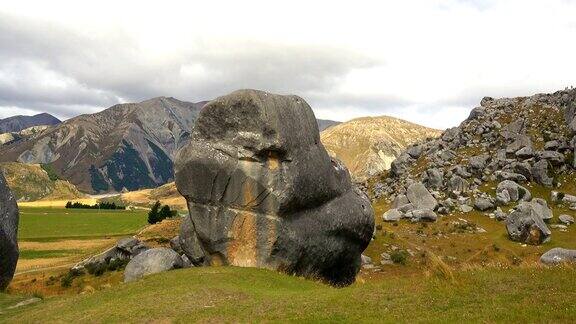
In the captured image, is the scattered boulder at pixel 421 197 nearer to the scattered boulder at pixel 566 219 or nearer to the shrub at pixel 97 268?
the scattered boulder at pixel 566 219

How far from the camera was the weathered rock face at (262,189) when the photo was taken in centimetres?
3375

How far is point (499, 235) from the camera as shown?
2504 inches

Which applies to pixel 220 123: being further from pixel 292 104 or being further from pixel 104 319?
pixel 104 319

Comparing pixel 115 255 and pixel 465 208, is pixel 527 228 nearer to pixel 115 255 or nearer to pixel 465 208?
pixel 465 208

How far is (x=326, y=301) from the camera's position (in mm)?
21203

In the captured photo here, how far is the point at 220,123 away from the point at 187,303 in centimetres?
1594

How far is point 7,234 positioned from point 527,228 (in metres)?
53.3

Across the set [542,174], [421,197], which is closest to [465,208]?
[421,197]

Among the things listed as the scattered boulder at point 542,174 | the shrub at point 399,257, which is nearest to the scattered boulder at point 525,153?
the scattered boulder at point 542,174

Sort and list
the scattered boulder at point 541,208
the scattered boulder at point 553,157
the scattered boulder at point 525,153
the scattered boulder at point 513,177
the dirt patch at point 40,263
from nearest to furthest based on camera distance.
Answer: the dirt patch at point 40,263 < the scattered boulder at point 541,208 < the scattered boulder at point 513,177 < the scattered boulder at point 553,157 < the scattered boulder at point 525,153

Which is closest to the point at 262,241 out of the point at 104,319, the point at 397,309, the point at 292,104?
the point at 292,104

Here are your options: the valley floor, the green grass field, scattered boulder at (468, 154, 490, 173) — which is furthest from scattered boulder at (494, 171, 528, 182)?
the green grass field

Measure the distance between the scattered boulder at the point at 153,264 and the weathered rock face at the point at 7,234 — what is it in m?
8.23

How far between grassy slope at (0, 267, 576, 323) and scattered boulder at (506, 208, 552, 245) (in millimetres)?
40496
